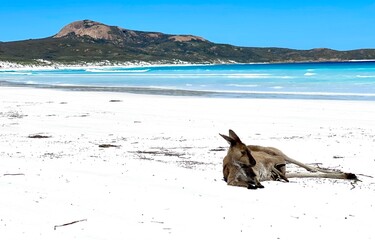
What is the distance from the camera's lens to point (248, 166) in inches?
312

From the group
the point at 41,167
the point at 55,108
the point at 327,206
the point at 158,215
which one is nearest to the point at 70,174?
the point at 41,167

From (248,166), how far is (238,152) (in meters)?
0.26

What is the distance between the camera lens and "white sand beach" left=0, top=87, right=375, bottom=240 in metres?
5.96

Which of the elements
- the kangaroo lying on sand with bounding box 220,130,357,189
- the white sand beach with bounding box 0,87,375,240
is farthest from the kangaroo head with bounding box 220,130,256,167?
the white sand beach with bounding box 0,87,375,240

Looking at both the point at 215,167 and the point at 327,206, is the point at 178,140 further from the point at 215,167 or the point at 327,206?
the point at 327,206

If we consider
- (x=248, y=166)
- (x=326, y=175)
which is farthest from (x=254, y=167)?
(x=326, y=175)

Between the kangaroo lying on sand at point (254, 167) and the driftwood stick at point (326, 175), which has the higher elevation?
the kangaroo lying on sand at point (254, 167)

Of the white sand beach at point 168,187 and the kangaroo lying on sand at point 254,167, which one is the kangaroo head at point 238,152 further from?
the white sand beach at point 168,187

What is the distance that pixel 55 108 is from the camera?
972 inches

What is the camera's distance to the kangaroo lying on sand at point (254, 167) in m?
7.94

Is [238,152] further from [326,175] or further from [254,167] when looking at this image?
[326,175]

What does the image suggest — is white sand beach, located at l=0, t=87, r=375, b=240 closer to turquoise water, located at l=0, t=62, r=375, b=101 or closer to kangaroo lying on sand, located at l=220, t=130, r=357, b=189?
kangaroo lying on sand, located at l=220, t=130, r=357, b=189

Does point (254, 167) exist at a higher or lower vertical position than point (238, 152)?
lower

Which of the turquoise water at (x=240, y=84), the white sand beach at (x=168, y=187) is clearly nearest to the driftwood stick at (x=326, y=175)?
the white sand beach at (x=168, y=187)
